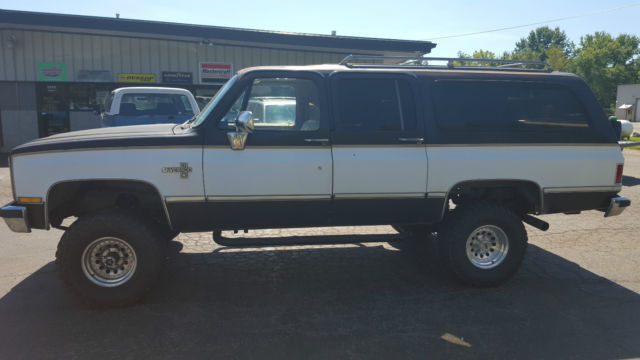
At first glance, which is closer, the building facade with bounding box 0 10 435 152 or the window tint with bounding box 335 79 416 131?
the window tint with bounding box 335 79 416 131

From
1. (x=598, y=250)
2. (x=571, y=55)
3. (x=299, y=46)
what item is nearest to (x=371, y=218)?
(x=598, y=250)

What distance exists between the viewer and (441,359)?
3355 millimetres

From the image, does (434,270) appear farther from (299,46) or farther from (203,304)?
(299,46)

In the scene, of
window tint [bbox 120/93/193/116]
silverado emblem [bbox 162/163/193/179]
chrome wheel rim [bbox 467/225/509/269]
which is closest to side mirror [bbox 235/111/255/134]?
silverado emblem [bbox 162/163/193/179]

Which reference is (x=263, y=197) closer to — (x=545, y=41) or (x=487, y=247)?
(x=487, y=247)

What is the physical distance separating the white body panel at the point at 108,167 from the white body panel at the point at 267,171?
6.2 inches

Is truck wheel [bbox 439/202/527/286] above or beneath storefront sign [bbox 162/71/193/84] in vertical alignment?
beneath

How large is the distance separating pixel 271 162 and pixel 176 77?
13.8 meters

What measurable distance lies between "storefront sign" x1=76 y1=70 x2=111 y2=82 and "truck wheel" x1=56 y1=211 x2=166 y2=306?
13701mm

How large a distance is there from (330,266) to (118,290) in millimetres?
Result: 2246

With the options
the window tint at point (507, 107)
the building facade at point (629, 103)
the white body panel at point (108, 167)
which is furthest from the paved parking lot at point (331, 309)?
the building facade at point (629, 103)

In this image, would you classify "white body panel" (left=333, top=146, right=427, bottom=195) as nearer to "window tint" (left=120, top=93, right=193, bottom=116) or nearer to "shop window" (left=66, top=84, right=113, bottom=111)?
"window tint" (left=120, top=93, right=193, bottom=116)

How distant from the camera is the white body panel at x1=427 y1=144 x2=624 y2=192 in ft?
14.9

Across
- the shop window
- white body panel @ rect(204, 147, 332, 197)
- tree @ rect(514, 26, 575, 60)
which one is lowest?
white body panel @ rect(204, 147, 332, 197)
